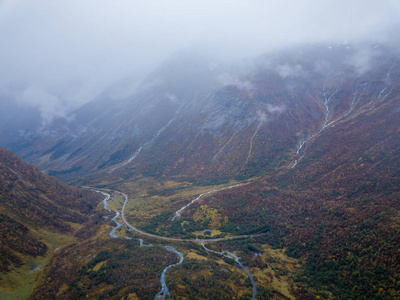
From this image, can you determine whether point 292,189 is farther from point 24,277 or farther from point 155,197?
point 24,277

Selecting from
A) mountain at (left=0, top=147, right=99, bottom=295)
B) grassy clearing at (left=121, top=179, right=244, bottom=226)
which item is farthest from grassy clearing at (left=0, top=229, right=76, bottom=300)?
grassy clearing at (left=121, top=179, right=244, bottom=226)

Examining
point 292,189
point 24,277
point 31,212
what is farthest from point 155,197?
point 24,277

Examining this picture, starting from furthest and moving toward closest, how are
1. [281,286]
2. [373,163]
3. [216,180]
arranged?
[216,180]
[373,163]
[281,286]

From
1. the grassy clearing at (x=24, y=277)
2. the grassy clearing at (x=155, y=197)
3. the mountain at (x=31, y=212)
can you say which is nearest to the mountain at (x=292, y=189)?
the grassy clearing at (x=155, y=197)

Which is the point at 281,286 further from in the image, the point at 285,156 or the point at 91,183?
the point at 91,183

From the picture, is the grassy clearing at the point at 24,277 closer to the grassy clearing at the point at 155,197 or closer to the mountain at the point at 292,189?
the mountain at the point at 292,189

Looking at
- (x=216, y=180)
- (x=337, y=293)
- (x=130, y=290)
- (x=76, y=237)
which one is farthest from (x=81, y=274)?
(x=216, y=180)

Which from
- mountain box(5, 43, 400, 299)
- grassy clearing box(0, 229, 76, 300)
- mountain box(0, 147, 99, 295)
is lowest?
mountain box(5, 43, 400, 299)

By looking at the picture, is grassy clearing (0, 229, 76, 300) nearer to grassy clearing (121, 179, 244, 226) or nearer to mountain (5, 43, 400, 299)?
mountain (5, 43, 400, 299)
